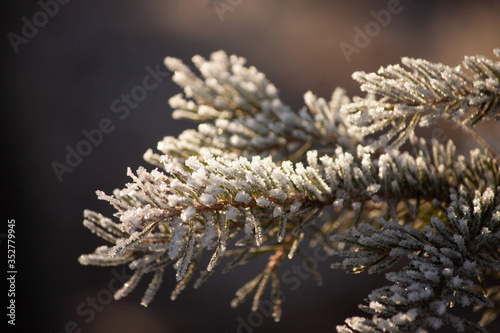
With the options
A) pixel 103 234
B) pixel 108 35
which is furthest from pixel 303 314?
pixel 108 35

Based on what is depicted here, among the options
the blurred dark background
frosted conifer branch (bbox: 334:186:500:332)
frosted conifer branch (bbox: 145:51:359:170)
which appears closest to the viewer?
frosted conifer branch (bbox: 334:186:500:332)

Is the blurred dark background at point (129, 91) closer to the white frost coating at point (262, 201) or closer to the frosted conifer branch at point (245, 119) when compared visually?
the frosted conifer branch at point (245, 119)

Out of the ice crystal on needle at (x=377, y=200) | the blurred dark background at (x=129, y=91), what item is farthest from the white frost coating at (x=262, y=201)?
the blurred dark background at (x=129, y=91)

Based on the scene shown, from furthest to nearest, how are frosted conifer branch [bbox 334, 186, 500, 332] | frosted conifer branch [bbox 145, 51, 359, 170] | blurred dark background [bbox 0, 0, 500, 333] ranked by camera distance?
blurred dark background [bbox 0, 0, 500, 333], frosted conifer branch [bbox 145, 51, 359, 170], frosted conifer branch [bbox 334, 186, 500, 332]

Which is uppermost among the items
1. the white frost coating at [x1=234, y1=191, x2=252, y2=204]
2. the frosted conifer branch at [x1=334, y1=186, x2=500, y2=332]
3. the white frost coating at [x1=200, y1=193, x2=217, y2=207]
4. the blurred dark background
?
the blurred dark background

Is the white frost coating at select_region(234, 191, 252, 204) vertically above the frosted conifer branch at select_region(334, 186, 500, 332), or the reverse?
the white frost coating at select_region(234, 191, 252, 204)

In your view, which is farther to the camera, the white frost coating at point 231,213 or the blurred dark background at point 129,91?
the blurred dark background at point 129,91

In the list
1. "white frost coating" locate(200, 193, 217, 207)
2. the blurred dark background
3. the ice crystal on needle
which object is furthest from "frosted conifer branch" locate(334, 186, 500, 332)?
the blurred dark background

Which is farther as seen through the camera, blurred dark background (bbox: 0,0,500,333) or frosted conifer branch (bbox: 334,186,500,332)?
blurred dark background (bbox: 0,0,500,333)

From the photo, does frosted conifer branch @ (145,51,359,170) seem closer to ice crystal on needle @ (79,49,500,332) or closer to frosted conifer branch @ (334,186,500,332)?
ice crystal on needle @ (79,49,500,332)

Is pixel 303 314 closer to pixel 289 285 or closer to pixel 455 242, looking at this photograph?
pixel 289 285

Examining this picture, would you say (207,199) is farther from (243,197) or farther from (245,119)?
(245,119)
